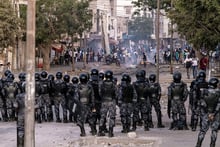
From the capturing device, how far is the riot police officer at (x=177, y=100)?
16766 mm

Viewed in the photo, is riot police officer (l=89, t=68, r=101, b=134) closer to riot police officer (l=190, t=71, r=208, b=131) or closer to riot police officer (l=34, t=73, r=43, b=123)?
riot police officer (l=34, t=73, r=43, b=123)

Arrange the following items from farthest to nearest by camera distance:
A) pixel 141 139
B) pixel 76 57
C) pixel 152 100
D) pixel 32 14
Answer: pixel 76 57, pixel 152 100, pixel 141 139, pixel 32 14

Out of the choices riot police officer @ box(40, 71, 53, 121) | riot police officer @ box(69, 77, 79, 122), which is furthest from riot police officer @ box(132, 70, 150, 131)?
riot police officer @ box(40, 71, 53, 121)

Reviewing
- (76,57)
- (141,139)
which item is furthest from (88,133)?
(76,57)

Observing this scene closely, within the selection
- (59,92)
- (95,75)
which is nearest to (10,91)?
(59,92)

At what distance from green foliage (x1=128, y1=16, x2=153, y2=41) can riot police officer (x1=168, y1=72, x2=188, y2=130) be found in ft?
303

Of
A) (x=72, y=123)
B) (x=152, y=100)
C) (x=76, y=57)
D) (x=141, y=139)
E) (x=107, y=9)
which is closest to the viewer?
(x=141, y=139)

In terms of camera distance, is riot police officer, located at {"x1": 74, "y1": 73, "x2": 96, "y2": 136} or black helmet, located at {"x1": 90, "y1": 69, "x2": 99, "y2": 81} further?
black helmet, located at {"x1": 90, "y1": 69, "x2": 99, "y2": 81}

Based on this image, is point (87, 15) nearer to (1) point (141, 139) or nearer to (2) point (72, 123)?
(2) point (72, 123)

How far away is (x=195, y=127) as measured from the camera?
16969mm

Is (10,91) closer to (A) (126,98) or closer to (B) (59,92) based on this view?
(B) (59,92)

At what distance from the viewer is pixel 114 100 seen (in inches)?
610

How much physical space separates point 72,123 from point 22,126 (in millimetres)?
5579

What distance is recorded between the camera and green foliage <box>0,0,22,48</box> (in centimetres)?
3566
